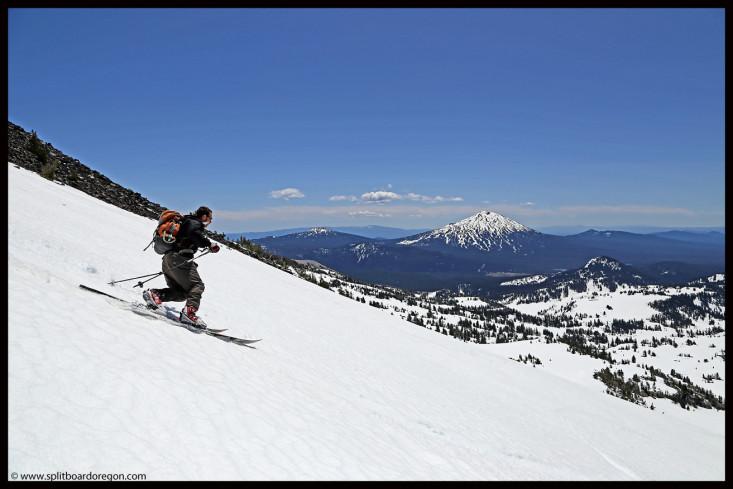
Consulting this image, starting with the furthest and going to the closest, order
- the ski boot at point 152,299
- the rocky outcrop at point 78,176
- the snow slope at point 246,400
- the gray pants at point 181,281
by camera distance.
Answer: the rocky outcrop at point 78,176
the ski boot at point 152,299
the gray pants at point 181,281
the snow slope at point 246,400

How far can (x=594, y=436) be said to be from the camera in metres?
11.6

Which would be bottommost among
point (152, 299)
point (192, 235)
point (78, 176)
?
point (152, 299)

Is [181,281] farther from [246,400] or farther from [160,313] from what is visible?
[246,400]

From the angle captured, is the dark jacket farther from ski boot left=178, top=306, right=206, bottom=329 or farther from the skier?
ski boot left=178, top=306, right=206, bottom=329

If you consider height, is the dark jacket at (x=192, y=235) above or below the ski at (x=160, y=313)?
above

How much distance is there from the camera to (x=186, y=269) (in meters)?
7.90

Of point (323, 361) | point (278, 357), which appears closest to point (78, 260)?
point (278, 357)

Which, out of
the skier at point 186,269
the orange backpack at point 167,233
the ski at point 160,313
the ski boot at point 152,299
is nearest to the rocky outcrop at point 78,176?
the ski at point 160,313

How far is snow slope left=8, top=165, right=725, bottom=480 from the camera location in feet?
12.2

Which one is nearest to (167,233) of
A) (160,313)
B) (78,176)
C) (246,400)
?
(160,313)

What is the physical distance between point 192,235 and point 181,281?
4.28 feet

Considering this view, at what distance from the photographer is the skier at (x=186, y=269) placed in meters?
7.49

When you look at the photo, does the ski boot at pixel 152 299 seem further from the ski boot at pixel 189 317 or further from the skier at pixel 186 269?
the ski boot at pixel 189 317
